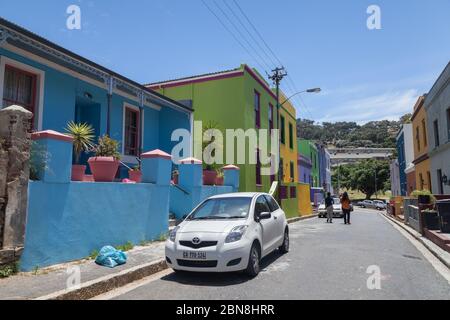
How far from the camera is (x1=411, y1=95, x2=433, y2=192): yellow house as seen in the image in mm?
22656

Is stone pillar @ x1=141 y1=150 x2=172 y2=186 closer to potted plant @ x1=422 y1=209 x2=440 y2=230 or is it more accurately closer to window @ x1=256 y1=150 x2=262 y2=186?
potted plant @ x1=422 y1=209 x2=440 y2=230

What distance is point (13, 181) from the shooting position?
6.19m

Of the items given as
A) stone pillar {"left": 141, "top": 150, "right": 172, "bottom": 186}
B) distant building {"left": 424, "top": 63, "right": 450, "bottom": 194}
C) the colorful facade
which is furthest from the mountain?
stone pillar {"left": 141, "top": 150, "right": 172, "bottom": 186}

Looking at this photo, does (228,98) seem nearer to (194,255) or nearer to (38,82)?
(38,82)

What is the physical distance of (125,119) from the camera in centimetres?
1421

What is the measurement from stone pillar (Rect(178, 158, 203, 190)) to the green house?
5859 millimetres

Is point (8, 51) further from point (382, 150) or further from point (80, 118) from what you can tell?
point (382, 150)

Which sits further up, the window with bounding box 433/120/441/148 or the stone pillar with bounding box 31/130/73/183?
the window with bounding box 433/120/441/148

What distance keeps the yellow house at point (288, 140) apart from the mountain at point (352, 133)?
84.4 meters

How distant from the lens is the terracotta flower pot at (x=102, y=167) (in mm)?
8450

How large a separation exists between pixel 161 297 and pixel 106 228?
3.53 meters

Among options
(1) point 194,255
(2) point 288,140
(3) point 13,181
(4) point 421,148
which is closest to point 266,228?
(1) point 194,255

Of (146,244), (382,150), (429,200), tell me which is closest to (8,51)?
(146,244)

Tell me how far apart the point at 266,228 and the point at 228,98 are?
39.9 ft
